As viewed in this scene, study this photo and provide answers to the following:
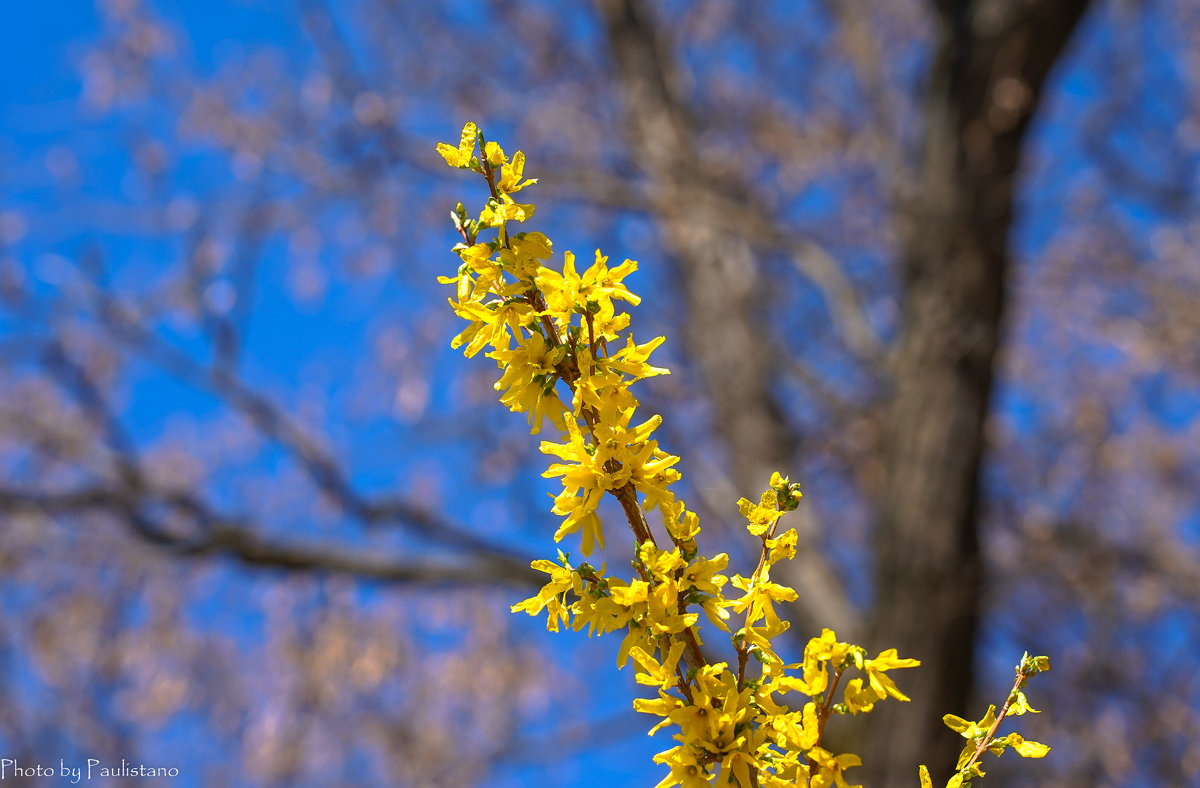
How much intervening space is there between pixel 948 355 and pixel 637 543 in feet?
8.68

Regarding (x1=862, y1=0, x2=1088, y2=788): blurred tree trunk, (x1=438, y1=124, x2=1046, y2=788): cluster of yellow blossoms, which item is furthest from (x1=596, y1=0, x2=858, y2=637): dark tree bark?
(x1=438, y1=124, x2=1046, y2=788): cluster of yellow blossoms

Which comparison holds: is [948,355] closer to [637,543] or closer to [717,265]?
[717,265]

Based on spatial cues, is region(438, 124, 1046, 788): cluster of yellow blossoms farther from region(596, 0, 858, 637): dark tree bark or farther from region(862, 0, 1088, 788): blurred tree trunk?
region(596, 0, 858, 637): dark tree bark

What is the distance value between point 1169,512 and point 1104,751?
279cm

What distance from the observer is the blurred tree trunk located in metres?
3.09

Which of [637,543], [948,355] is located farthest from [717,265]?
[637,543]

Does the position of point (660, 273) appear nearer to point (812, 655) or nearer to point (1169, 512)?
point (1169, 512)

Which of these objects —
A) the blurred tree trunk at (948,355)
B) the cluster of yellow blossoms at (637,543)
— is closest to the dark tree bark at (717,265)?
the blurred tree trunk at (948,355)

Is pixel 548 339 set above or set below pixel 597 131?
below

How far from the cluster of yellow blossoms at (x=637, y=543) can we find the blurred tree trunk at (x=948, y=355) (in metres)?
2.22

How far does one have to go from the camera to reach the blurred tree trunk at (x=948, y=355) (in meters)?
3.09

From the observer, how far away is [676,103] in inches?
210

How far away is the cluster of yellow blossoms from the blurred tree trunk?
2221 mm

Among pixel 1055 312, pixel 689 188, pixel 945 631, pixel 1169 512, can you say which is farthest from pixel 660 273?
pixel 1169 512
